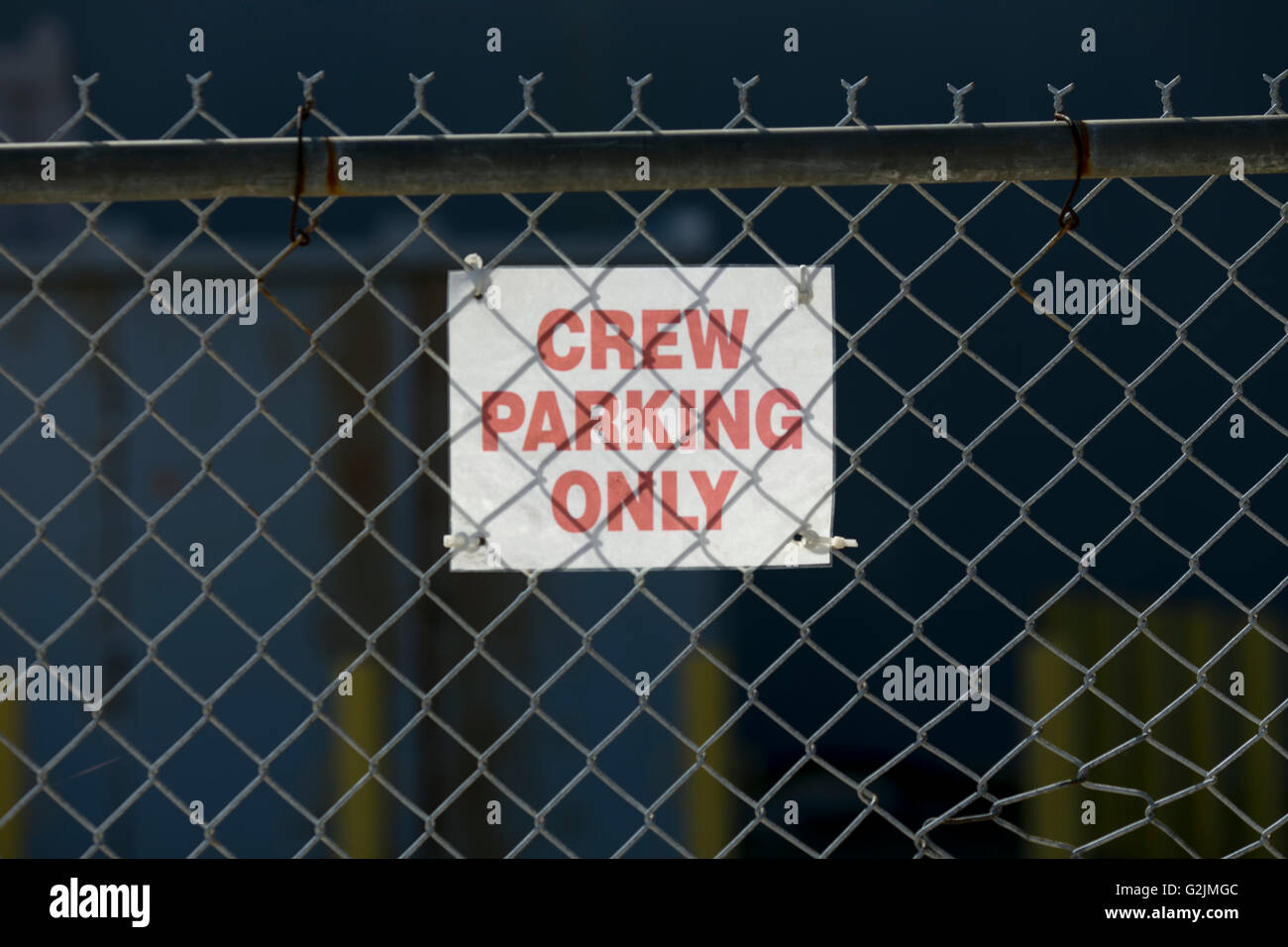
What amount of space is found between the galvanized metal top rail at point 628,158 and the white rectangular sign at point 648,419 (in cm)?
30

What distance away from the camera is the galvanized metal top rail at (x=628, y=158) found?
1.14 m

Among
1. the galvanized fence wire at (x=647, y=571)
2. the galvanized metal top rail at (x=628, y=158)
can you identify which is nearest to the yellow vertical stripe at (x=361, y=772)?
the galvanized fence wire at (x=647, y=571)

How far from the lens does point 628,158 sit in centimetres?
118

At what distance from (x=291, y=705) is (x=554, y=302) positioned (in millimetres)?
2127

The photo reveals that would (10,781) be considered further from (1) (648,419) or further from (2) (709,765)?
(1) (648,419)

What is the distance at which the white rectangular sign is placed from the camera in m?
1.50

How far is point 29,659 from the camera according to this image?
10.8ft

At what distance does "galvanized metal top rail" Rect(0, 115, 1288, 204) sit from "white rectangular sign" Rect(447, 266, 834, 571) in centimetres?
30

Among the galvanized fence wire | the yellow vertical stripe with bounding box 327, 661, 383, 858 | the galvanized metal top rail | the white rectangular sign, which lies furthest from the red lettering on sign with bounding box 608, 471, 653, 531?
the yellow vertical stripe with bounding box 327, 661, 383, 858

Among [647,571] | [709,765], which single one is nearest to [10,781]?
[709,765]

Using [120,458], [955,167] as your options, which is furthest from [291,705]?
[955,167]

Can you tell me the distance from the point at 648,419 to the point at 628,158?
45 cm

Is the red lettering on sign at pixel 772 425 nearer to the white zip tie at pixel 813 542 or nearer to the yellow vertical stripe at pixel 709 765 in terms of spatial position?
the white zip tie at pixel 813 542
